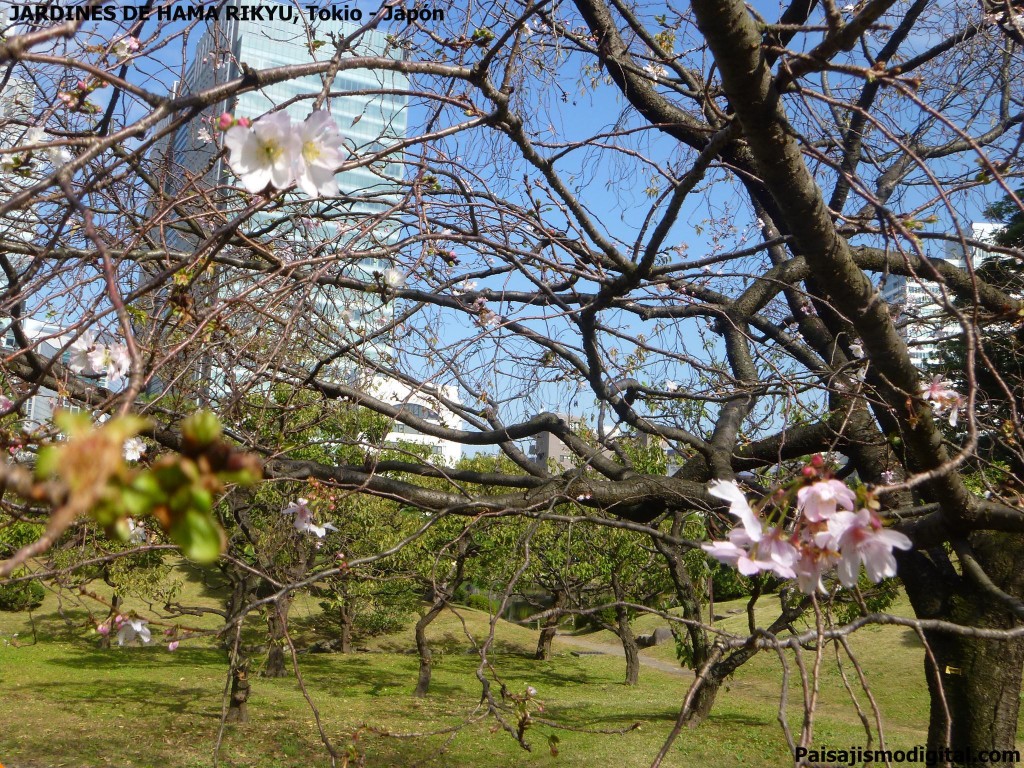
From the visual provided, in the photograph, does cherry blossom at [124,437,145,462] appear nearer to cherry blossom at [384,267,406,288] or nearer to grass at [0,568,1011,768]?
cherry blossom at [384,267,406,288]

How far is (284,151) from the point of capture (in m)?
1.04

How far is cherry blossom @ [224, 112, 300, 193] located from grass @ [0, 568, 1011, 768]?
4.60 metres

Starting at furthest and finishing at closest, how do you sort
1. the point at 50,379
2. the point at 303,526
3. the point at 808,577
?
the point at 303,526
the point at 50,379
the point at 808,577

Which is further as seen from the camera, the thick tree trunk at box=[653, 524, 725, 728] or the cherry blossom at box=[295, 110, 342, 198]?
the thick tree trunk at box=[653, 524, 725, 728]

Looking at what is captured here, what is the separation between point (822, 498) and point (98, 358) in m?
1.69

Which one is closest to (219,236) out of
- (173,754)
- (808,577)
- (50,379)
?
(808,577)

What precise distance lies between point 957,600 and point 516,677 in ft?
36.7

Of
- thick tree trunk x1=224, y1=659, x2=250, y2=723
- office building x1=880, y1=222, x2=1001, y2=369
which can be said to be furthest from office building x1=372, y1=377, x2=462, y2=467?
thick tree trunk x1=224, y1=659, x2=250, y2=723

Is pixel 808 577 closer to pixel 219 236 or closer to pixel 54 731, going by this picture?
pixel 219 236

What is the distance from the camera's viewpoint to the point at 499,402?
11.6ft

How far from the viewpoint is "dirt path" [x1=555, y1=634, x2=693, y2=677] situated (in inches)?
605

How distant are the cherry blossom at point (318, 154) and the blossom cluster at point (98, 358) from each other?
36.9 inches

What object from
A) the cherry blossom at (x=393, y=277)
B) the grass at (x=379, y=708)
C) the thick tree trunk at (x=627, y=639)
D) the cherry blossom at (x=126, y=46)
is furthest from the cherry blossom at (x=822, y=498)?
the thick tree trunk at (x=627, y=639)

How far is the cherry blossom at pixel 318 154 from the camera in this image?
3.44ft
